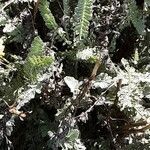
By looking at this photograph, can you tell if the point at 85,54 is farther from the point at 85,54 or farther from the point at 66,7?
the point at 66,7

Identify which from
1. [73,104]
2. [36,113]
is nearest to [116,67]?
[73,104]

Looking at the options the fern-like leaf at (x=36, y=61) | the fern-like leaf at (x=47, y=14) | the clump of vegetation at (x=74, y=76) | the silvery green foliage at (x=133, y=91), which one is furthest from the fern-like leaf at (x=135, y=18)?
the fern-like leaf at (x=36, y=61)

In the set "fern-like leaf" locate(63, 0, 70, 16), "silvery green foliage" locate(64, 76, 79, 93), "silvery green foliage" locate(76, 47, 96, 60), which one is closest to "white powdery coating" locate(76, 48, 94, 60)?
"silvery green foliage" locate(76, 47, 96, 60)

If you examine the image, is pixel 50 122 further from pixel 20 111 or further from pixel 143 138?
pixel 143 138

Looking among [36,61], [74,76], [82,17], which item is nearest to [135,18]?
[82,17]

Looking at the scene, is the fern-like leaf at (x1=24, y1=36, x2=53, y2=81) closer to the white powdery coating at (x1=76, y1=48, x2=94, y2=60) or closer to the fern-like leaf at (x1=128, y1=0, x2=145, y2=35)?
the white powdery coating at (x1=76, y1=48, x2=94, y2=60)
